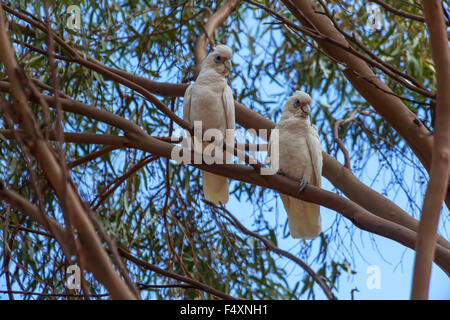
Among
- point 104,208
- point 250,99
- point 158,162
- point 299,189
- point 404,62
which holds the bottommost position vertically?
point 299,189

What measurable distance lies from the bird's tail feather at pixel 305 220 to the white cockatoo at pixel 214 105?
1.05 feet

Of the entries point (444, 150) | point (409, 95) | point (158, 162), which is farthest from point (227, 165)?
point (409, 95)

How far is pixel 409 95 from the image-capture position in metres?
3.62

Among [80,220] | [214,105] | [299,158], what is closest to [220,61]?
[214,105]

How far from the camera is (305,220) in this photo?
2.58 m

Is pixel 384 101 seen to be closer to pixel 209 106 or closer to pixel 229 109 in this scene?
pixel 229 109

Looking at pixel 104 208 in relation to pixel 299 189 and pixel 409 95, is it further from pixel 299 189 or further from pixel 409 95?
pixel 409 95

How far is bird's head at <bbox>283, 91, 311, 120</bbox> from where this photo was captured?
261cm

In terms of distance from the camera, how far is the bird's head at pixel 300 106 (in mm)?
2609

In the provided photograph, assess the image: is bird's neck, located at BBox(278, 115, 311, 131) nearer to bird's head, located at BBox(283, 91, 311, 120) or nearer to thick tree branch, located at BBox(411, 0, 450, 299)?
bird's head, located at BBox(283, 91, 311, 120)

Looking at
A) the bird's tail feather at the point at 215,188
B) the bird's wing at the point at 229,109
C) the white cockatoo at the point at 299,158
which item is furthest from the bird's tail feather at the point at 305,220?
the bird's wing at the point at 229,109

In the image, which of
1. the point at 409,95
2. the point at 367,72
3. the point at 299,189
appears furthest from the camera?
the point at 409,95
